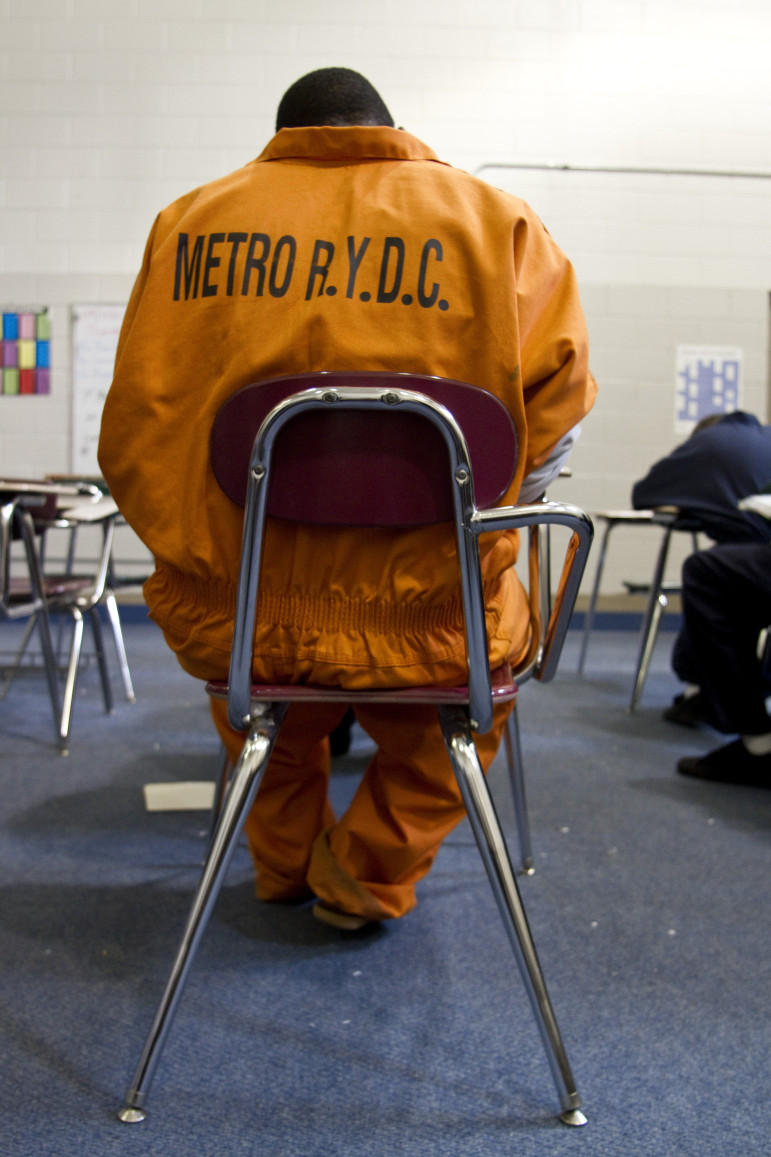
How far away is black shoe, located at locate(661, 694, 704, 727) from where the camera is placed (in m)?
2.64

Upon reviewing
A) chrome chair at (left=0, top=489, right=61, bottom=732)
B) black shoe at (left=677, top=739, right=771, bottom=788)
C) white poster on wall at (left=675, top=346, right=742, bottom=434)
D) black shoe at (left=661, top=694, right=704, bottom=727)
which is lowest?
black shoe at (left=661, top=694, right=704, bottom=727)

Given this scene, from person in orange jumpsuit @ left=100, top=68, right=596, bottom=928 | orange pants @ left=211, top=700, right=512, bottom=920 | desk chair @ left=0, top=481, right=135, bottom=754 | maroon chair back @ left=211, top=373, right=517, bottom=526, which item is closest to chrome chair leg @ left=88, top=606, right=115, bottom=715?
desk chair @ left=0, top=481, right=135, bottom=754

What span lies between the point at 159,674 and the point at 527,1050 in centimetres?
248

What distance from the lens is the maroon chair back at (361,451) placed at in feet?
2.49

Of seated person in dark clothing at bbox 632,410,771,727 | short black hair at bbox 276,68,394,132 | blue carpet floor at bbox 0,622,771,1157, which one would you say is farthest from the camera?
seated person in dark clothing at bbox 632,410,771,727

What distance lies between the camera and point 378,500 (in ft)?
2.56

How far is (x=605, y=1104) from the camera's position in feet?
2.96

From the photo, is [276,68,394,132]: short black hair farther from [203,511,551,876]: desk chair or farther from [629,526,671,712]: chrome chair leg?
[629,526,671,712]: chrome chair leg

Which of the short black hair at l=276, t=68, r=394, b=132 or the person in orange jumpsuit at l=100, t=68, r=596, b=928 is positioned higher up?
the short black hair at l=276, t=68, r=394, b=132

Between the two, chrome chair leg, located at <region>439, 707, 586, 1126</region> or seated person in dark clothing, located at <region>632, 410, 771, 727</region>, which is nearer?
chrome chair leg, located at <region>439, 707, 586, 1126</region>

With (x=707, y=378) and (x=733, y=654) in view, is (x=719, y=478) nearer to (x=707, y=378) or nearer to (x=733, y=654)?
(x=733, y=654)

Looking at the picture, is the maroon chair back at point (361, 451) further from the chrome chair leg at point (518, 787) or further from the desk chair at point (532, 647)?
the chrome chair leg at point (518, 787)

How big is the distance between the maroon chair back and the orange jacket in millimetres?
42

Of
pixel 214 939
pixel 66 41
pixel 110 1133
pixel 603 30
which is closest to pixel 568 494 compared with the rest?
pixel 603 30
